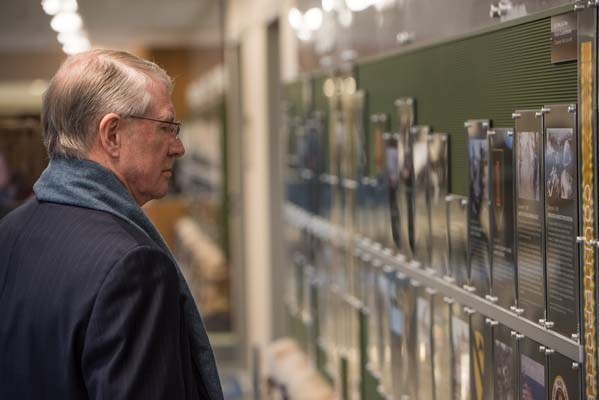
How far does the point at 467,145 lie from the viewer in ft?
11.5

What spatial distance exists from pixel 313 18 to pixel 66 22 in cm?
313

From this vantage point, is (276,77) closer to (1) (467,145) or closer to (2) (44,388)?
(1) (467,145)

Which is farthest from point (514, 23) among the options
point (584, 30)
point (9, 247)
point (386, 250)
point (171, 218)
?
point (171, 218)

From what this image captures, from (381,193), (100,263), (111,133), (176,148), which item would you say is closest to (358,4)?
(381,193)

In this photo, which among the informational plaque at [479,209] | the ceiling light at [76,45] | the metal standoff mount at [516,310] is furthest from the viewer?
the ceiling light at [76,45]

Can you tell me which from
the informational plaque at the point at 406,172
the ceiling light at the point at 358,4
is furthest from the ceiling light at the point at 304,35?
the informational plaque at the point at 406,172

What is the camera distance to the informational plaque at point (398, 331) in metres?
4.42

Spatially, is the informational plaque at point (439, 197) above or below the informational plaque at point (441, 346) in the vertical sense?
above

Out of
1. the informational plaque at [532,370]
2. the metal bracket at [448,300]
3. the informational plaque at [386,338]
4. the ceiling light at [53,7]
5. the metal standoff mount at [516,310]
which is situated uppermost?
the ceiling light at [53,7]

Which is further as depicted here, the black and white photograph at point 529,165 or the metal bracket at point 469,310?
the metal bracket at point 469,310

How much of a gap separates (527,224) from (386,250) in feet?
5.69

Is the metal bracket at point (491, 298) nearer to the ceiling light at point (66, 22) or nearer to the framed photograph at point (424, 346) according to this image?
the framed photograph at point (424, 346)

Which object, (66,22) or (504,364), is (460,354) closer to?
(504,364)

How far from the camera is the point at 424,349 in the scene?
414cm
